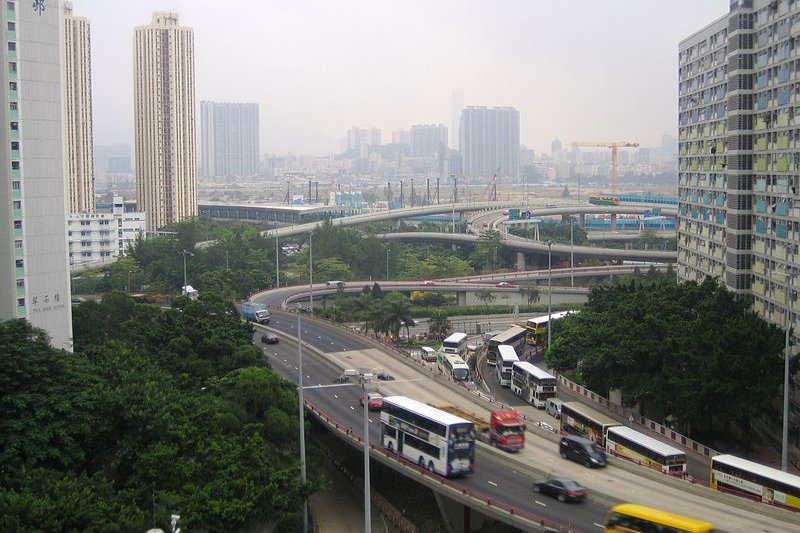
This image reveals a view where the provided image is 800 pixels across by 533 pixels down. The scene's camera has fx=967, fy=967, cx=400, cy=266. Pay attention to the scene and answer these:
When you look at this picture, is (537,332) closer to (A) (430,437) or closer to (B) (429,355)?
(B) (429,355)

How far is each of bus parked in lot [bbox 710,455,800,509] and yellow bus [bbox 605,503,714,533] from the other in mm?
2701

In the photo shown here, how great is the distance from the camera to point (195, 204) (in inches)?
2847

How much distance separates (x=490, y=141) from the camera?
18638 cm

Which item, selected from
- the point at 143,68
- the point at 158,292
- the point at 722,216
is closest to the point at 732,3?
the point at 722,216

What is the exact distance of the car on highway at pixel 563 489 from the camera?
14.2 meters

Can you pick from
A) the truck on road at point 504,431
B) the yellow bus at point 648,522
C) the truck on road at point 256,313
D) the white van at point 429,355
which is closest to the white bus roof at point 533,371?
the white van at point 429,355

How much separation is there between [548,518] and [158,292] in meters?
29.2

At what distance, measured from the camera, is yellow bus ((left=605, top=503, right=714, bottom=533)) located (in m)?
11.4

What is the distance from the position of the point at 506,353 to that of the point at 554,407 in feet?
15.3

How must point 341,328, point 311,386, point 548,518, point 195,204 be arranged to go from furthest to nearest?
point 195,204 → point 341,328 → point 311,386 → point 548,518

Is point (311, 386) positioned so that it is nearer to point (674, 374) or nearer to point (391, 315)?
point (674, 374)

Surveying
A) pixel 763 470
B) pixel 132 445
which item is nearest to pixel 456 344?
pixel 763 470

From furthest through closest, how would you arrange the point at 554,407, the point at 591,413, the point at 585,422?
1. the point at 554,407
2. the point at 591,413
3. the point at 585,422

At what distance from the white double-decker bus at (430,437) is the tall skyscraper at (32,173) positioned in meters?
8.75
